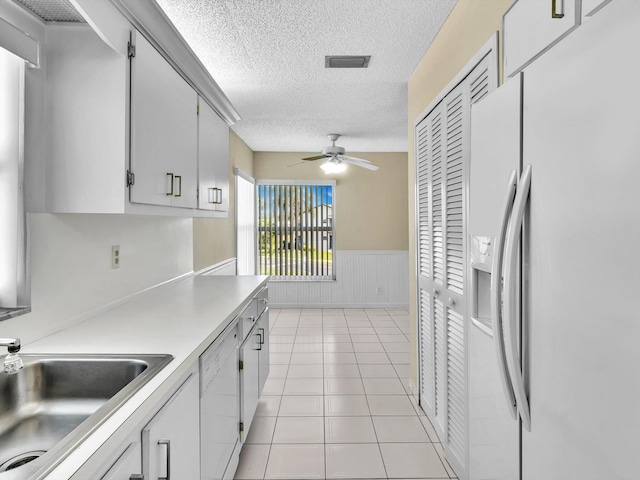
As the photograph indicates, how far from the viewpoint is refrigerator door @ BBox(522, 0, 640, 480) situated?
0.59 meters

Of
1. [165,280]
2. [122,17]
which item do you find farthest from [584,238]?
[165,280]

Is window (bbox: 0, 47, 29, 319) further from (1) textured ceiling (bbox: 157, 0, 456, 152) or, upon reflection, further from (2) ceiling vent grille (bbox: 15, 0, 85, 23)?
(1) textured ceiling (bbox: 157, 0, 456, 152)

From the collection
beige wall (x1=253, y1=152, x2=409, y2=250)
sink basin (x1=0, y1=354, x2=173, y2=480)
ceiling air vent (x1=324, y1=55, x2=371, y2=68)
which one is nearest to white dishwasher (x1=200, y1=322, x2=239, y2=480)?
sink basin (x1=0, y1=354, x2=173, y2=480)

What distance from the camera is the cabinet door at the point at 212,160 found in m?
2.46

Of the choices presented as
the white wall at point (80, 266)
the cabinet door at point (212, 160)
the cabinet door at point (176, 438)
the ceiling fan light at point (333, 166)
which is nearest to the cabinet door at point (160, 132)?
the cabinet door at point (212, 160)

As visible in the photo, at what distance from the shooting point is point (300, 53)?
2.60m

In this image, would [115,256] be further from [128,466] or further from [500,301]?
[500,301]

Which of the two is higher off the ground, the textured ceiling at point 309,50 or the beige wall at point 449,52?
the textured ceiling at point 309,50

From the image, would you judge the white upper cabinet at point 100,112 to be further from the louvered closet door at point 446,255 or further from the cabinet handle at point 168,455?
the louvered closet door at point 446,255

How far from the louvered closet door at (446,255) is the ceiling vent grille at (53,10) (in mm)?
1584

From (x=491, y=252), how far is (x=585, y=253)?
521 millimetres

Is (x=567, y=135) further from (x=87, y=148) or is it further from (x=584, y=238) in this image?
(x=87, y=148)

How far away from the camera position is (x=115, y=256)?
2016 millimetres

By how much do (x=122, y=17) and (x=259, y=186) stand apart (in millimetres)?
4768
